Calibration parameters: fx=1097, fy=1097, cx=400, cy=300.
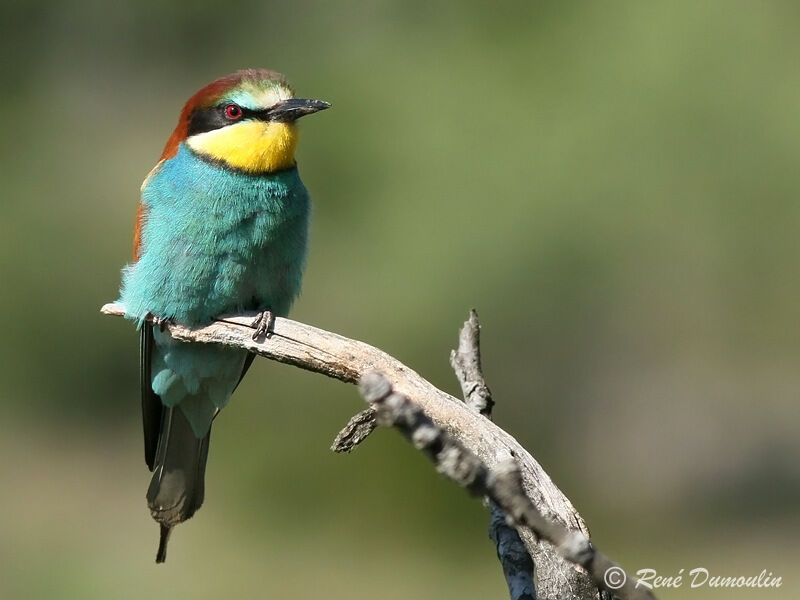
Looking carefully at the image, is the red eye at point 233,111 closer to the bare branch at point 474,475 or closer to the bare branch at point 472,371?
the bare branch at point 472,371

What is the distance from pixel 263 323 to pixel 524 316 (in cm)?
223

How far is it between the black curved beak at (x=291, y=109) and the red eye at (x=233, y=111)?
0.06 metres

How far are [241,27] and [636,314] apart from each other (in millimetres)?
2447

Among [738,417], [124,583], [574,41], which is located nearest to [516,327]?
[738,417]

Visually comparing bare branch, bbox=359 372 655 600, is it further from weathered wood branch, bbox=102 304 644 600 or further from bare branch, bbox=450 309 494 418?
bare branch, bbox=450 309 494 418

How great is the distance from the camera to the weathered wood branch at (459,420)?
1.48 metres

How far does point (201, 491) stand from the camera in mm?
2500

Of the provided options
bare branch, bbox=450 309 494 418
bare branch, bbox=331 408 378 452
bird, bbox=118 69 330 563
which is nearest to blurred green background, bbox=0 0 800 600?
bird, bbox=118 69 330 563

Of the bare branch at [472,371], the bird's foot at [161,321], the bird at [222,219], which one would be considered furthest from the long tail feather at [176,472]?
the bare branch at [472,371]

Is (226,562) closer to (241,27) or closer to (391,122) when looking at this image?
(391,122)

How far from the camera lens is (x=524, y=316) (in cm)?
409

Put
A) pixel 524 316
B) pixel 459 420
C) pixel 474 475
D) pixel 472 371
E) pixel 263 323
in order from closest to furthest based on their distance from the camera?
1. pixel 474 475
2. pixel 459 420
3. pixel 472 371
4. pixel 263 323
5. pixel 524 316

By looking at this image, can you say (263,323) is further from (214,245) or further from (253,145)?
(253,145)

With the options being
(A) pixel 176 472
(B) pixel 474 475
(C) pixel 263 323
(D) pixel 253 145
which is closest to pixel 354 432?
(C) pixel 263 323
